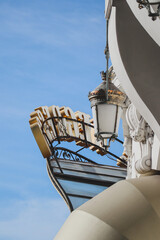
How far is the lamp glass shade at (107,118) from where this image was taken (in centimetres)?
710

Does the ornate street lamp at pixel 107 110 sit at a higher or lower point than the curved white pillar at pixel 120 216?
higher

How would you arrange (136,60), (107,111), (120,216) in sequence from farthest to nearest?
(107,111), (136,60), (120,216)

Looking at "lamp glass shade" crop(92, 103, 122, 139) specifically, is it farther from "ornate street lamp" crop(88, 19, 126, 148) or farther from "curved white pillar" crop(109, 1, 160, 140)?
"curved white pillar" crop(109, 1, 160, 140)

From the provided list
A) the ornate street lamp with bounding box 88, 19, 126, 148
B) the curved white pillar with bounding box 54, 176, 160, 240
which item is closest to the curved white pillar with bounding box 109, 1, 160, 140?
the curved white pillar with bounding box 54, 176, 160, 240

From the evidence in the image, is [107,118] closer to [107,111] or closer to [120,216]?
[107,111]

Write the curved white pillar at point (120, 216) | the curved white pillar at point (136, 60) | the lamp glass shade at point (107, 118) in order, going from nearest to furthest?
the curved white pillar at point (120, 216) < the curved white pillar at point (136, 60) < the lamp glass shade at point (107, 118)

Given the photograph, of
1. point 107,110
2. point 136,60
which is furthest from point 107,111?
point 136,60

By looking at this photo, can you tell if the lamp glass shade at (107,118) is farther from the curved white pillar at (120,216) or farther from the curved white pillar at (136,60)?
the curved white pillar at (120,216)

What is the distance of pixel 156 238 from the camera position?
5.04 m

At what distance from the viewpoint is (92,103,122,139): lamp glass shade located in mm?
7102

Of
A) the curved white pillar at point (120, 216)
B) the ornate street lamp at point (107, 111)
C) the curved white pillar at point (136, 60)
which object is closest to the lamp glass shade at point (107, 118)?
the ornate street lamp at point (107, 111)

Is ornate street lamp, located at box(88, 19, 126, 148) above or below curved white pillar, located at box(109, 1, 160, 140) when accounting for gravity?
below

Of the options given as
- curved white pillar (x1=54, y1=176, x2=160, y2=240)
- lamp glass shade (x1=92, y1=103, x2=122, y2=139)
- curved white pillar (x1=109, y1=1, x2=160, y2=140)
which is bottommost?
curved white pillar (x1=54, y1=176, x2=160, y2=240)

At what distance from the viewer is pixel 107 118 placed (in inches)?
280
